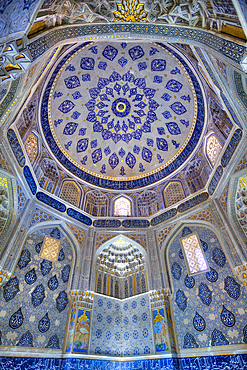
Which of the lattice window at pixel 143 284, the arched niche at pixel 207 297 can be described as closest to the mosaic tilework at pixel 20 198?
the lattice window at pixel 143 284

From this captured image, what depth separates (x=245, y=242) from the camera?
721 cm

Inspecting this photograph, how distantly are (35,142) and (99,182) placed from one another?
3910mm

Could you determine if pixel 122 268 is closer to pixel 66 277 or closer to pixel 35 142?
pixel 66 277

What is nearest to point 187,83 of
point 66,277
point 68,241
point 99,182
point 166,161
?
point 166,161

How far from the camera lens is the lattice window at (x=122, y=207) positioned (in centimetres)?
1144

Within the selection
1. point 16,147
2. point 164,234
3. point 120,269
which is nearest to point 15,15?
point 16,147

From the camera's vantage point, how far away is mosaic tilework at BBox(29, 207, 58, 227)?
8655mm

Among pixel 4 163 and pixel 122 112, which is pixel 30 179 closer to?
pixel 4 163

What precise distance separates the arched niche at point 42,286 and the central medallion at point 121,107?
22.3 feet

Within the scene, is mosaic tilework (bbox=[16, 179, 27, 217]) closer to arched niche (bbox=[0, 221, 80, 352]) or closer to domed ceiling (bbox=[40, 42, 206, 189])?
arched niche (bbox=[0, 221, 80, 352])

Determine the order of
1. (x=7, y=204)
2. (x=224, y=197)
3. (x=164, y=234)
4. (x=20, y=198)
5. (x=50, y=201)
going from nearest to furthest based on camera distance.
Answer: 1. (x=7, y=204)
2. (x=20, y=198)
3. (x=224, y=197)
4. (x=50, y=201)
5. (x=164, y=234)

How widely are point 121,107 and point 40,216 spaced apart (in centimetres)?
720

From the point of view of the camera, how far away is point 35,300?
25.0 feet

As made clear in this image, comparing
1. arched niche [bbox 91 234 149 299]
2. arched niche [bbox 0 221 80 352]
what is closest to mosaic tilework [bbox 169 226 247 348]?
arched niche [bbox 91 234 149 299]
